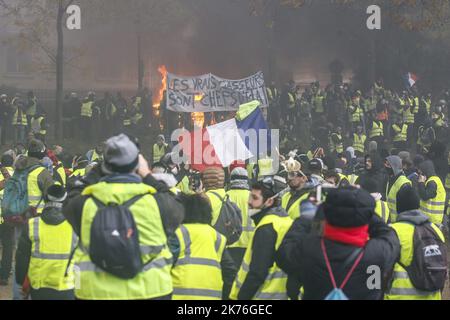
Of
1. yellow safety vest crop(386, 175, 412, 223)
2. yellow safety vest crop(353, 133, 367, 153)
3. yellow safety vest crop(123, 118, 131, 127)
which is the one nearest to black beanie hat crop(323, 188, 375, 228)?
yellow safety vest crop(386, 175, 412, 223)

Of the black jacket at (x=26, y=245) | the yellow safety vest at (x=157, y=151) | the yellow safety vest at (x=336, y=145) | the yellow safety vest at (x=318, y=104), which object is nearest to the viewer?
the black jacket at (x=26, y=245)

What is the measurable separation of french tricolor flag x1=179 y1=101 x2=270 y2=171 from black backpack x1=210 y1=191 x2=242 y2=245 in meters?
3.80

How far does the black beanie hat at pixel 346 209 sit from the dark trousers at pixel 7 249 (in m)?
6.37

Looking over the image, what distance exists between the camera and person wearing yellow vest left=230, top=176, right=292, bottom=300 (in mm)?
5211

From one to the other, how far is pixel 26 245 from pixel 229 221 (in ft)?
7.01

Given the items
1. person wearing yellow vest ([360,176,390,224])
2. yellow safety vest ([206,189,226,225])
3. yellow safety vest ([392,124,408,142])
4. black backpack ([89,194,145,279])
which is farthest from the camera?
yellow safety vest ([392,124,408,142])

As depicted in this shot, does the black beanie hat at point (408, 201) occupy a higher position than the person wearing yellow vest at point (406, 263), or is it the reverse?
the black beanie hat at point (408, 201)

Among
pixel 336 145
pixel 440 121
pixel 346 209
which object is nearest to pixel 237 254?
pixel 346 209

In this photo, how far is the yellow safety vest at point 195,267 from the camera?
5574 millimetres

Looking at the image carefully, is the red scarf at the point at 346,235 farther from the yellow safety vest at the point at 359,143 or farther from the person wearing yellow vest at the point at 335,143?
the yellow safety vest at the point at 359,143

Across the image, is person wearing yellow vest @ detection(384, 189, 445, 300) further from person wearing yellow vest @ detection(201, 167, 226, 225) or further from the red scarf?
person wearing yellow vest @ detection(201, 167, 226, 225)

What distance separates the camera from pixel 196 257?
18.4 feet

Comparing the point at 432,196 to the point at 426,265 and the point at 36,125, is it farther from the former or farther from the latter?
the point at 36,125

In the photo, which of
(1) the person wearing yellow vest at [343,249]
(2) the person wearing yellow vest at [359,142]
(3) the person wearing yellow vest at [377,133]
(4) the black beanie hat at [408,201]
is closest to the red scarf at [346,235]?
(1) the person wearing yellow vest at [343,249]
